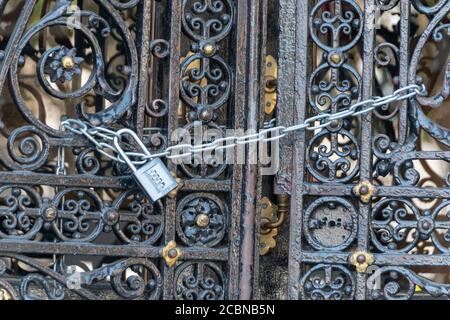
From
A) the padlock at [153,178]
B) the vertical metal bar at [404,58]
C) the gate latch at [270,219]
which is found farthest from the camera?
the gate latch at [270,219]

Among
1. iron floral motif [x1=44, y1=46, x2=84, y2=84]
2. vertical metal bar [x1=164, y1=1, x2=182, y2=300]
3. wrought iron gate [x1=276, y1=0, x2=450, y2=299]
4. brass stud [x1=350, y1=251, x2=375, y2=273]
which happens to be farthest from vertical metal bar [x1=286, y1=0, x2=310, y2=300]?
iron floral motif [x1=44, y1=46, x2=84, y2=84]

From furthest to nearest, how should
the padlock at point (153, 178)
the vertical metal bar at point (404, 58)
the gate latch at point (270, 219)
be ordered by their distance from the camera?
the gate latch at point (270, 219) < the vertical metal bar at point (404, 58) < the padlock at point (153, 178)

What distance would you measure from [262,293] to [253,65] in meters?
0.54

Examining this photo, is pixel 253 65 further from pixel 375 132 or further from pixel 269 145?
pixel 375 132

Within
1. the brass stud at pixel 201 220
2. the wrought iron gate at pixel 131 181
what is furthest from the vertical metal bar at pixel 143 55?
the brass stud at pixel 201 220

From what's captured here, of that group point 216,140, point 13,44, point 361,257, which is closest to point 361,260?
point 361,257

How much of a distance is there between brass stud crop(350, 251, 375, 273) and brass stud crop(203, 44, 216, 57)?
530 mm

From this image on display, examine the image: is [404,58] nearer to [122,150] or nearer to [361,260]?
[361,260]

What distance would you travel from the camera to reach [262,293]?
2.46m

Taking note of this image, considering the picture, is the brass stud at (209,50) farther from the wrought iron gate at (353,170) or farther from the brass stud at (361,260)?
the brass stud at (361,260)

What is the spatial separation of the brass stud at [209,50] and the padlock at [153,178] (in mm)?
261

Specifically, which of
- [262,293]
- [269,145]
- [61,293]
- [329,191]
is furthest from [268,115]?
[61,293]

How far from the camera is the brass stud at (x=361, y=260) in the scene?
227cm

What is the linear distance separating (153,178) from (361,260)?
1.57ft
